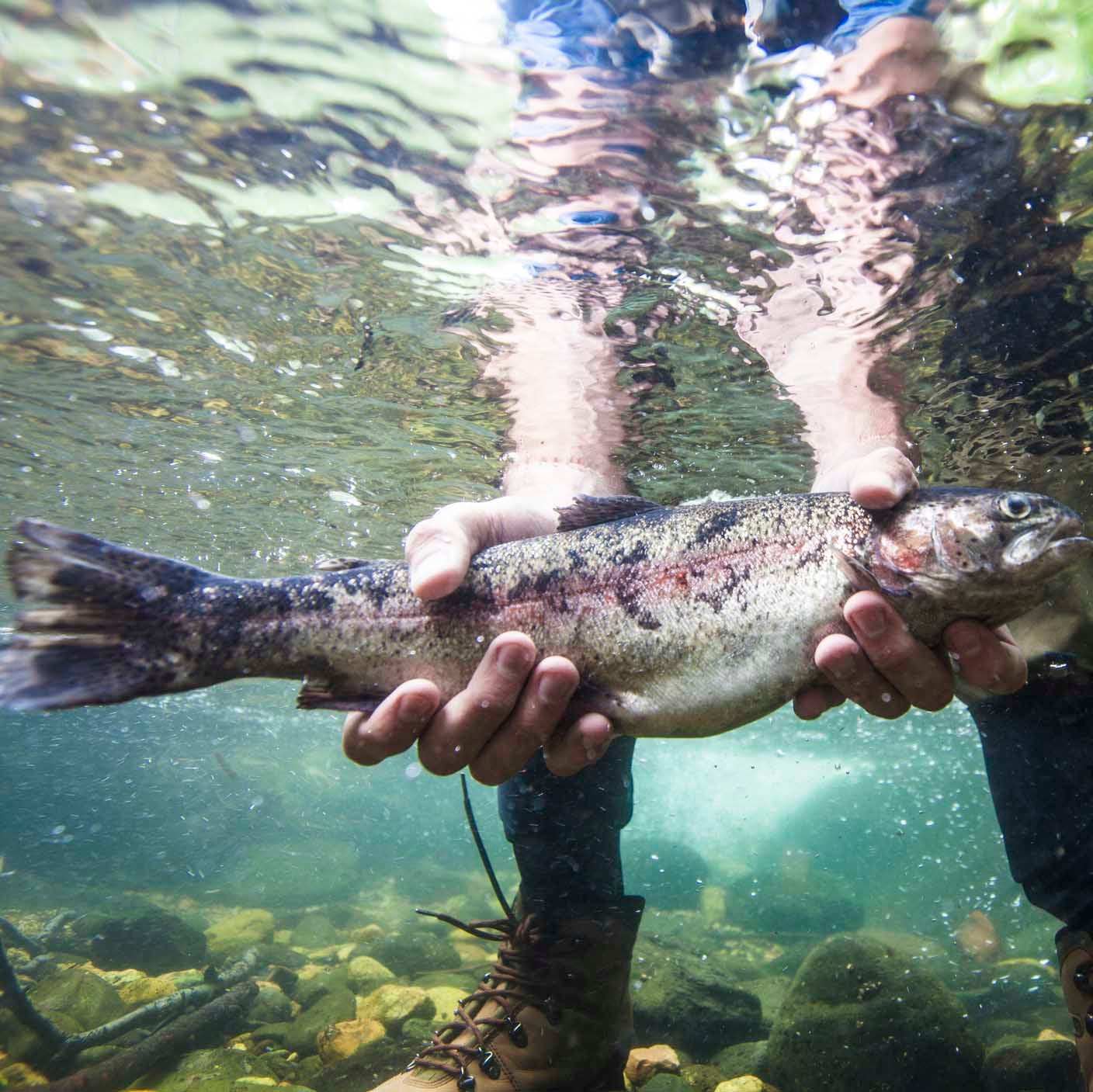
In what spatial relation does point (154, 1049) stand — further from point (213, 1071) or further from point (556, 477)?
point (556, 477)

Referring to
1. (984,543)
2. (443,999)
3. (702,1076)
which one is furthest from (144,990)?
(984,543)

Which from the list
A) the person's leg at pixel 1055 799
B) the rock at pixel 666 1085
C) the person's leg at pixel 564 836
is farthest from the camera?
the rock at pixel 666 1085

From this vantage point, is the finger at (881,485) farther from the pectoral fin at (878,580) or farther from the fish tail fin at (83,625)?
the fish tail fin at (83,625)

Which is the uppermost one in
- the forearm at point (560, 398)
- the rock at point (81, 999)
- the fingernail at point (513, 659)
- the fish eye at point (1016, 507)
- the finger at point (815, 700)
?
the forearm at point (560, 398)

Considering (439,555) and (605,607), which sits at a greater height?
(439,555)

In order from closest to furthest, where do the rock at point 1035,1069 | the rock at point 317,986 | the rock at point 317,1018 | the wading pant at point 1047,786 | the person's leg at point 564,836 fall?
the wading pant at point 1047,786 < the person's leg at point 564,836 < the rock at point 1035,1069 < the rock at point 317,1018 < the rock at point 317,986

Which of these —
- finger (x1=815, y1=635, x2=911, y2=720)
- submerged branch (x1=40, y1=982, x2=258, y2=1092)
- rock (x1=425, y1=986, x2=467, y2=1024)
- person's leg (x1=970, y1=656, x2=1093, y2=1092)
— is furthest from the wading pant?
submerged branch (x1=40, y1=982, x2=258, y2=1092)

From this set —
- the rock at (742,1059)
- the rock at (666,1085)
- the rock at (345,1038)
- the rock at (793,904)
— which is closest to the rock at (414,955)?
the rock at (345,1038)
